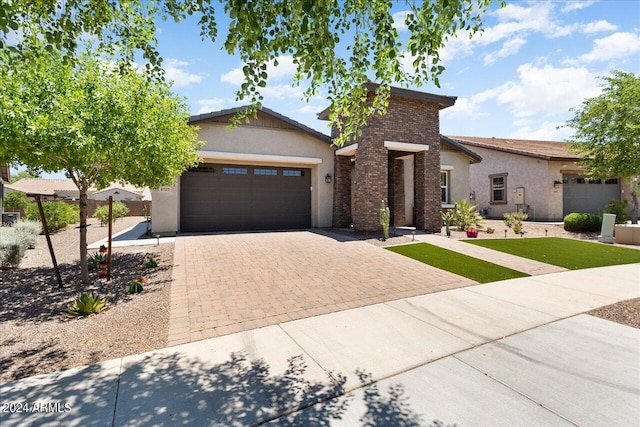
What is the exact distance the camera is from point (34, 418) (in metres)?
2.56

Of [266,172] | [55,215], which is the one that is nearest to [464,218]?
[266,172]

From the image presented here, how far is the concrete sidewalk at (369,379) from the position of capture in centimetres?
265

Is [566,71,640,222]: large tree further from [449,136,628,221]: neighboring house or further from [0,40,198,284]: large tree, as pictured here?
[0,40,198,284]: large tree

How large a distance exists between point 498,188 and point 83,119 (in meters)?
23.7

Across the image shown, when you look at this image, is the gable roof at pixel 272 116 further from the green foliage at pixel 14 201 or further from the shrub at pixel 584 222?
the green foliage at pixel 14 201

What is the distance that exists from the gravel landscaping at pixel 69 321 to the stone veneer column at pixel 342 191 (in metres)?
8.56

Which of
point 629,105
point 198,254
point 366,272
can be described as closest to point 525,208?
point 629,105

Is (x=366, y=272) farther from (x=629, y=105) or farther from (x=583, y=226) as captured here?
(x=629, y=105)

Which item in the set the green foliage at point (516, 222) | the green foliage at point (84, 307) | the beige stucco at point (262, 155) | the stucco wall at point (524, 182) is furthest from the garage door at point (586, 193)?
the green foliage at point (84, 307)

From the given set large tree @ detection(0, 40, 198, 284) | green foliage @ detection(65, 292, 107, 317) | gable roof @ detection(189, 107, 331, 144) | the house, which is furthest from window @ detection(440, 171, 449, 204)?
green foliage @ detection(65, 292, 107, 317)

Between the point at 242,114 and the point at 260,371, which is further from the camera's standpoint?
the point at 242,114

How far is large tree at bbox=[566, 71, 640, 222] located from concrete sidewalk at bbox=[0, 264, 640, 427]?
1498cm

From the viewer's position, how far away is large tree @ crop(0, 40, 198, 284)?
4.65 metres

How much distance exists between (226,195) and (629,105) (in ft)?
63.5
